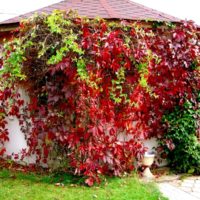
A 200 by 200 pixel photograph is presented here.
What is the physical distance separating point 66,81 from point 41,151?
181 centimetres

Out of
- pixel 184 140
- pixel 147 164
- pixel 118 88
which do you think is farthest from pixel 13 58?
pixel 184 140

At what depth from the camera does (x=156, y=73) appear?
741cm

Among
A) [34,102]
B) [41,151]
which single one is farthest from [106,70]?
[41,151]

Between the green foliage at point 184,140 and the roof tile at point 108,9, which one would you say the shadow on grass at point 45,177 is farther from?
the roof tile at point 108,9

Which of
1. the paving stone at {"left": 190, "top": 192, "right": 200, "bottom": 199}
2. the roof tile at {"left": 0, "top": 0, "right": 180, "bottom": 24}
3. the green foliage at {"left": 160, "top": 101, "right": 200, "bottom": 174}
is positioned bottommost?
the paving stone at {"left": 190, "top": 192, "right": 200, "bottom": 199}

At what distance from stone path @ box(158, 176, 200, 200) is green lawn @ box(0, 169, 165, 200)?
9.8 inches

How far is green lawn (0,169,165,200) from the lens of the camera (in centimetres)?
550

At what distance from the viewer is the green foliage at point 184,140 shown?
7086 mm

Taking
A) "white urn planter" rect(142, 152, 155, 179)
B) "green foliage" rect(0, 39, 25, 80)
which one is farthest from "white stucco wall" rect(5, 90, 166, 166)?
"green foliage" rect(0, 39, 25, 80)

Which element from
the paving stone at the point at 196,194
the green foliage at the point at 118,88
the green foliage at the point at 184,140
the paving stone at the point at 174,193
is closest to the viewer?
the paving stone at the point at 174,193

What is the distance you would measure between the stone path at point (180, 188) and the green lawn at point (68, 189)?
0.25 meters

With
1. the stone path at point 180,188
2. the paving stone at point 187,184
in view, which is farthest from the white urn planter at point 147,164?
the paving stone at point 187,184

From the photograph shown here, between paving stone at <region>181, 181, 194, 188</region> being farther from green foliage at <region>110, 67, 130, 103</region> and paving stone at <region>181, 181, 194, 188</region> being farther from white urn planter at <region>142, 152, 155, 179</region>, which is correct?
green foliage at <region>110, 67, 130, 103</region>

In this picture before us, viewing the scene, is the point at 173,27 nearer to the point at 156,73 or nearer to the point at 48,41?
the point at 156,73
